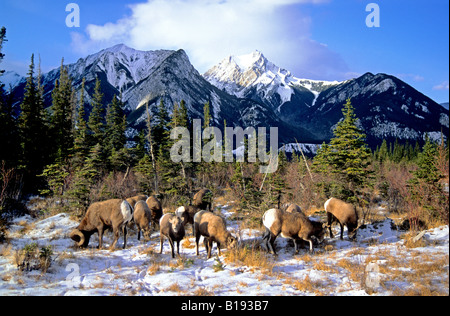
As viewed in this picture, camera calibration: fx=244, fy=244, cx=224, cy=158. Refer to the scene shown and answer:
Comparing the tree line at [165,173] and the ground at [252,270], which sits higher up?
the tree line at [165,173]

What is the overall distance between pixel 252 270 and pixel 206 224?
8.63ft

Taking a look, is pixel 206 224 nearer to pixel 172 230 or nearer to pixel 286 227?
pixel 172 230

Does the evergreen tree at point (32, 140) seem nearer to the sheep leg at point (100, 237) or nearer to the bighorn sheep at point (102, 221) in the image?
the bighorn sheep at point (102, 221)

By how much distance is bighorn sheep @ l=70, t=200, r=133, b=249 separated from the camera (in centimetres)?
1094

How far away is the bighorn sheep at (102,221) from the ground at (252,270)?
1.68 feet

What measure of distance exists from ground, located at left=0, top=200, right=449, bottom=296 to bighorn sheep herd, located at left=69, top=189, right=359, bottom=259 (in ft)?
1.61

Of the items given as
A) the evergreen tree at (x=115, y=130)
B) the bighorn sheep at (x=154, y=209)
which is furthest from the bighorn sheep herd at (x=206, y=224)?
the evergreen tree at (x=115, y=130)

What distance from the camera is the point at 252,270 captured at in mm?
7980

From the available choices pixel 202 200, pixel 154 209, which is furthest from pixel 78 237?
pixel 202 200

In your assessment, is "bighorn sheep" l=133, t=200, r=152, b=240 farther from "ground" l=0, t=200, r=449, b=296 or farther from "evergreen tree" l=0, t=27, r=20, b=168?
"evergreen tree" l=0, t=27, r=20, b=168

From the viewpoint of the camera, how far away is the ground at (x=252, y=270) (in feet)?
21.3

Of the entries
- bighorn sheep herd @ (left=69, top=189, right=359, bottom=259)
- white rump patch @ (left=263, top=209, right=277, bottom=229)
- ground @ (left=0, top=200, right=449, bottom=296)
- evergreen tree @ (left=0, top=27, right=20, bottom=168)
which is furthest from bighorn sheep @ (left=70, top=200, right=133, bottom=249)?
evergreen tree @ (left=0, top=27, right=20, bottom=168)
